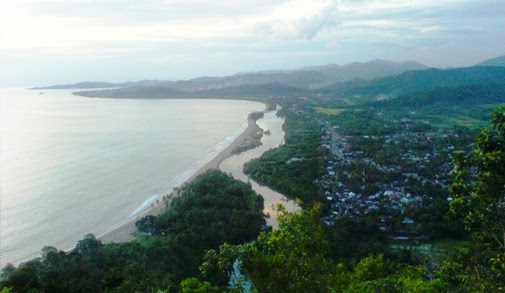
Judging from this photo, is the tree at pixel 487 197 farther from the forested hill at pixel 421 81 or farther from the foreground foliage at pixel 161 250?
the forested hill at pixel 421 81

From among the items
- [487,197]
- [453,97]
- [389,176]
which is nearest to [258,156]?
[389,176]

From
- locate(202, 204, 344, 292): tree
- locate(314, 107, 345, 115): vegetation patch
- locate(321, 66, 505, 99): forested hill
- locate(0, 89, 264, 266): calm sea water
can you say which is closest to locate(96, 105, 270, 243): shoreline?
locate(0, 89, 264, 266): calm sea water

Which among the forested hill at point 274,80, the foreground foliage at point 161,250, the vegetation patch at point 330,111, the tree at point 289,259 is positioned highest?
the forested hill at point 274,80

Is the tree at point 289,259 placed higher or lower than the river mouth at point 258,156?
higher

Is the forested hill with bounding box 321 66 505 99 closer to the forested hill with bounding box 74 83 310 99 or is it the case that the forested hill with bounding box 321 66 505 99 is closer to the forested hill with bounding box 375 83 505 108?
the forested hill with bounding box 375 83 505 108

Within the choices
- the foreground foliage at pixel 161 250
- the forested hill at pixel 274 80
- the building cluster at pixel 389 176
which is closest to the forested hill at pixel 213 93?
the forested hill at pixel 274 80

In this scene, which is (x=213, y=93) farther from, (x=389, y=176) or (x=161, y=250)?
(x=161, y=250)

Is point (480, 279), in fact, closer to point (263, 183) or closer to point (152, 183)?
point (263, 183)
